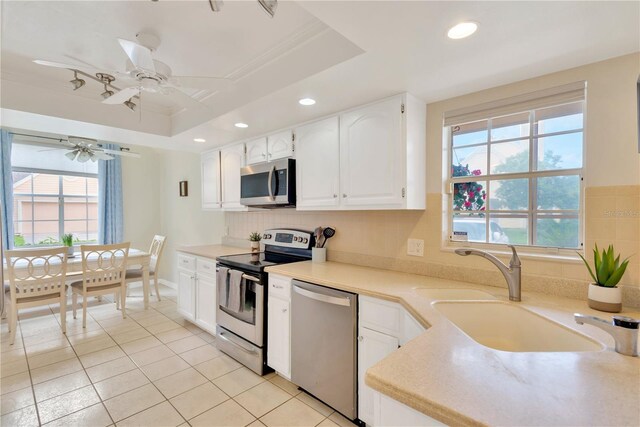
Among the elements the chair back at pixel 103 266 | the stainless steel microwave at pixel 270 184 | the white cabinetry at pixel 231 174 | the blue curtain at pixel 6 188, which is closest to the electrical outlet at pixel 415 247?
the stainless steel microwave at pixel 270 184

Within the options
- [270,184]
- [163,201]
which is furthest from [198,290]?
[163,201]

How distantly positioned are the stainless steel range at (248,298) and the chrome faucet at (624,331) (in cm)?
199

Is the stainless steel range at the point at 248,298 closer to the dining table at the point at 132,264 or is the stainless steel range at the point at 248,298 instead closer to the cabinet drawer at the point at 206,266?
the cabinet drawer at the point at 206,266

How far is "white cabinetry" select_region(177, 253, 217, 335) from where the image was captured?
2992 mm

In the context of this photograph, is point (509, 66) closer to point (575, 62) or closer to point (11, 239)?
point (575, 62)

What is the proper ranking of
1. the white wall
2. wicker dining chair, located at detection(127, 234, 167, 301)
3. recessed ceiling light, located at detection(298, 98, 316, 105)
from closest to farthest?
recessed ceiling light, located at detection(298, 98, 316, 105)
wicker dining chair, located at detection(127, 234, 167, 301)
the white wall

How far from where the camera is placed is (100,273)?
11.5ft

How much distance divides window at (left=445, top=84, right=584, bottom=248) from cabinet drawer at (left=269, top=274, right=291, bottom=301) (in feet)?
4.27

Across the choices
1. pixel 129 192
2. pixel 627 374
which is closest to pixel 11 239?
pixel 129 192

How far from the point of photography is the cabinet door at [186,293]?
10.7 ft

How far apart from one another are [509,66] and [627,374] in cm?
151

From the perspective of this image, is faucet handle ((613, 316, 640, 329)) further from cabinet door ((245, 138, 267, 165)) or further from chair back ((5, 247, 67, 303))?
chair back ((5, 247, 67, 303))

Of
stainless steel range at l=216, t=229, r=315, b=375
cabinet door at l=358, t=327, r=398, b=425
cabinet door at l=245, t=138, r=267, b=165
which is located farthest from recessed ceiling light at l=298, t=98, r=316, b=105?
cabinet door at l=358, t=327, r=398, b=425

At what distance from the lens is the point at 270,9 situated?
109 centimetres
